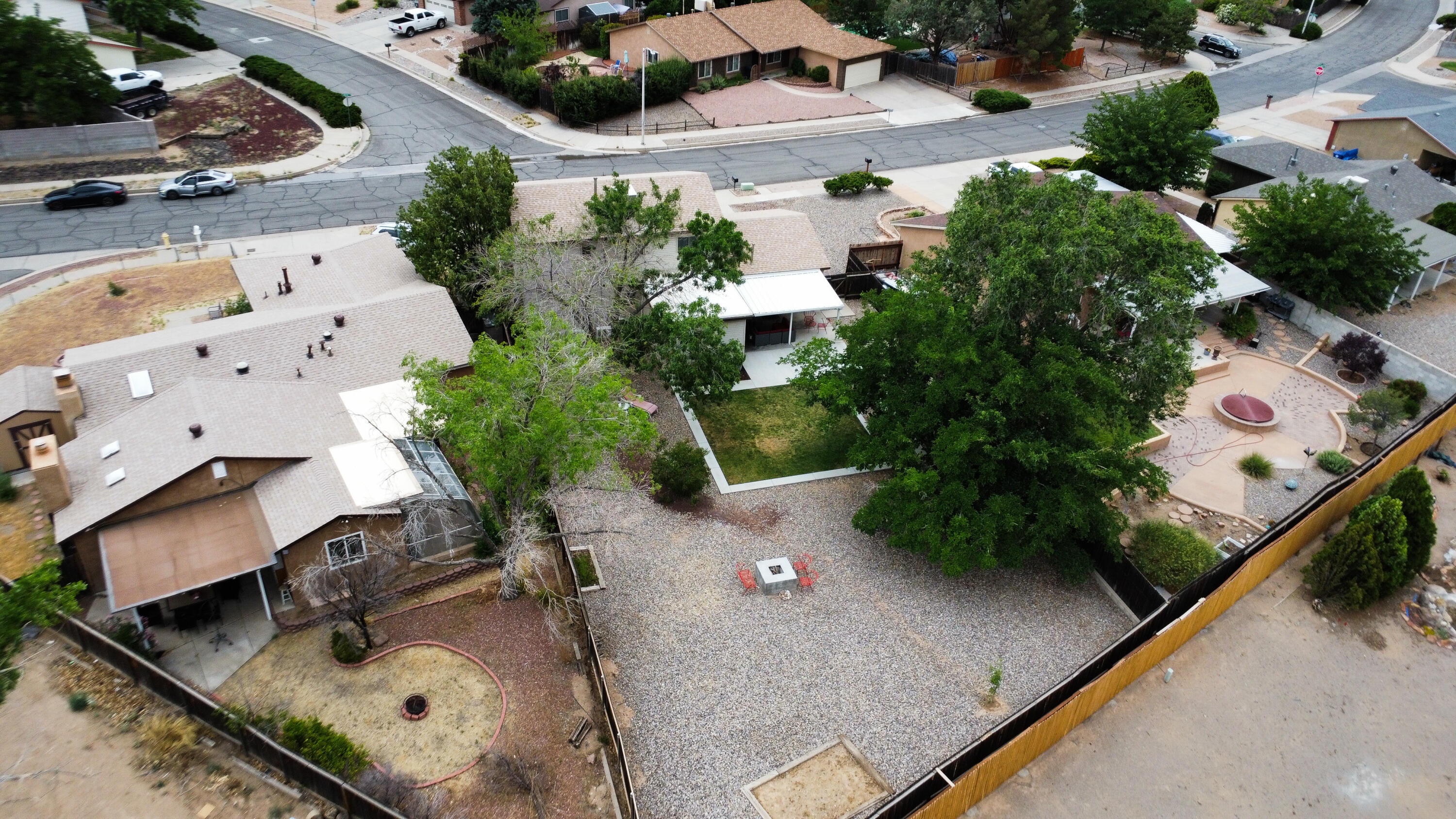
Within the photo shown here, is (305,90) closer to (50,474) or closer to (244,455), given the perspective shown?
(244,455)

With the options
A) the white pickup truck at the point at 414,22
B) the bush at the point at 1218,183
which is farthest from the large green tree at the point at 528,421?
the white pickup truck at the point at 414,22

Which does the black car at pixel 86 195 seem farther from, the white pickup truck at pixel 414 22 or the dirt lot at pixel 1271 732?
the dirt lot at pixel 1271 732

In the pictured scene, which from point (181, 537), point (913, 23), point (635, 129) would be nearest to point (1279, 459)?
point (181, 537)

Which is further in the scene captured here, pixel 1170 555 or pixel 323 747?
pixel 1170 555

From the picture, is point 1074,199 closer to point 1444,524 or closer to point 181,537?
point 1444,524

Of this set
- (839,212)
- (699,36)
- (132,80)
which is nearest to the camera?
(839,212)

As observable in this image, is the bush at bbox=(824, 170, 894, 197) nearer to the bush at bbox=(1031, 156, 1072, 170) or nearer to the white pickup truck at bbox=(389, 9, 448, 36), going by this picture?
the bush at bbox=(1031, 156, 1072, 170)

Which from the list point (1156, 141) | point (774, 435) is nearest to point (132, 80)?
point (774, 435)
